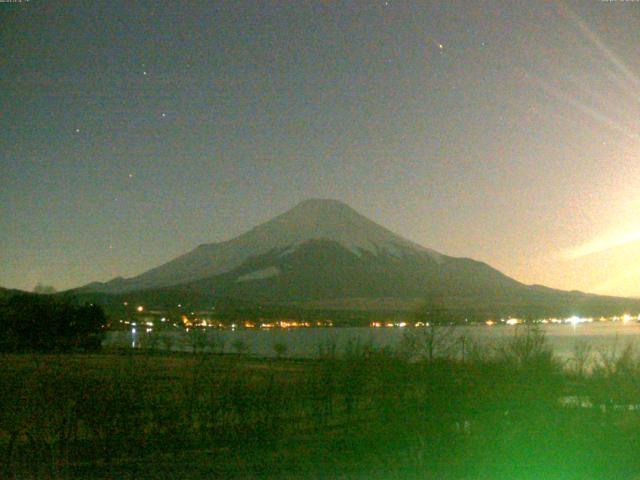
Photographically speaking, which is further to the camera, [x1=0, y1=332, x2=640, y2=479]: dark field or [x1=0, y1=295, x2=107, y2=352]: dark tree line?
[x1=0, y1=295, x2=107, y2=352]: dark tree line

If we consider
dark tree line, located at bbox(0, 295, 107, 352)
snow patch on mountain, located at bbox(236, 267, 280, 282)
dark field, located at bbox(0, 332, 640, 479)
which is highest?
snow patch on mountain, located at bbox(236, 267, 280, 282)

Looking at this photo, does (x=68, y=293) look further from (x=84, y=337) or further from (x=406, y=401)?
(x=406, y=401)

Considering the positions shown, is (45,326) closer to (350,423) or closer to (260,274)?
(350,423)

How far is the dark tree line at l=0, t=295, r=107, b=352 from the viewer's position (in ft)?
154

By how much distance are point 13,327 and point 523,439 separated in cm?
3955

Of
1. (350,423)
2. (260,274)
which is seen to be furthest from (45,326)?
(260,274)

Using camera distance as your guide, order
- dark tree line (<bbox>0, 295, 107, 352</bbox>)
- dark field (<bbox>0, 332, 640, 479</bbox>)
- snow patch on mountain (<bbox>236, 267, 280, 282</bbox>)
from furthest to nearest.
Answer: snow patch on mountain (<bbox>236, 267, 280, 282</bbox>)
dark tree line (<bbox>0, 295, 107, 352</bbox>)
dark field (<bbox>0, 332, 640, 479</bbox>)

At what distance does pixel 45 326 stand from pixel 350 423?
120ft

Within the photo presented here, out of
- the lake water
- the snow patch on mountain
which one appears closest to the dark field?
the lake water

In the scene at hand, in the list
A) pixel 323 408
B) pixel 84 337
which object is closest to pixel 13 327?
pixel 84 337

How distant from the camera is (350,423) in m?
15.4

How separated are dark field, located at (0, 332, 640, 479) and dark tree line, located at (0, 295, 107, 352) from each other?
30.6 metres

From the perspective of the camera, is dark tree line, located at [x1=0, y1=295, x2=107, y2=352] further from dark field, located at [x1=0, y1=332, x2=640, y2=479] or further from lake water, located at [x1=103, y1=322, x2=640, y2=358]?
dark field, located at [x1=0, y1=332, x2=640, y2=479]

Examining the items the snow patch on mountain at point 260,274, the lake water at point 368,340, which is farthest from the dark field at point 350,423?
the snow patch on mountain at point 260,274
